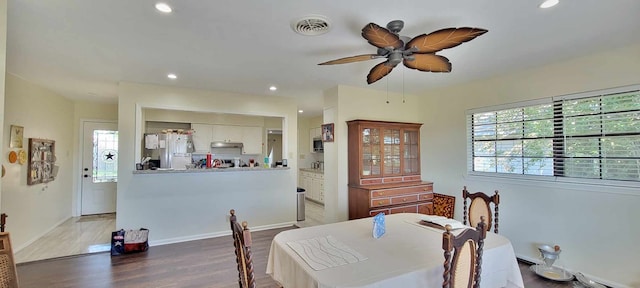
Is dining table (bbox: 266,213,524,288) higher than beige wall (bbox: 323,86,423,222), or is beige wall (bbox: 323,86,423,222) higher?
beige wall (bbox: 323,86,423,222)

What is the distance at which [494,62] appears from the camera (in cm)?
316

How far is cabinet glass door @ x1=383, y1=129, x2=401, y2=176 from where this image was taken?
4.39 meters

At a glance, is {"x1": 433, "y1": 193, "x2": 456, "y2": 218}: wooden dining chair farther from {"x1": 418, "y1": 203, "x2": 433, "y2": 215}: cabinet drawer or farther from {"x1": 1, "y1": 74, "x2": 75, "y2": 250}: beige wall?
{"x1": 1, "y1": 74, "x2": 75, "y2": 250}: beige wall

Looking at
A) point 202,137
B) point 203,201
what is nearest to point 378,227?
point 203,201

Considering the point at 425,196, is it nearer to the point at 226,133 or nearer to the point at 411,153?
the point at 411,153

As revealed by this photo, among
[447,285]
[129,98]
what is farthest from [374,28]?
[129,98]

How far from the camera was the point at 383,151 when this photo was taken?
435 centimetres

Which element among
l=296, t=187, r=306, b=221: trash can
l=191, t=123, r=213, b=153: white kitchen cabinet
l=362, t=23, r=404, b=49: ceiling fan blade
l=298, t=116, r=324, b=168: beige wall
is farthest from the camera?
l=298, t=116, r=324, b=168: beige wall

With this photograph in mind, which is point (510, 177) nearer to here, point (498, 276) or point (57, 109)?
point (498, 276)

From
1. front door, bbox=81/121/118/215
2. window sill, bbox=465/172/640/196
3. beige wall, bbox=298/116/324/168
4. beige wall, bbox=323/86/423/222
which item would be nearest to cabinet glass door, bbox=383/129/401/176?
beige wall, bbox=323/86/423/222

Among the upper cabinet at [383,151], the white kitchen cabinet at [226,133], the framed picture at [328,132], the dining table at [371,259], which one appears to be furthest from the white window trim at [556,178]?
the white kitchen cabinet at [226,133]

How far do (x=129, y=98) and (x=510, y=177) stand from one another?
531 cm

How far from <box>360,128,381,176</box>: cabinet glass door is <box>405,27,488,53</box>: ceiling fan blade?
2.25 m

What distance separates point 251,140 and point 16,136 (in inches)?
154
